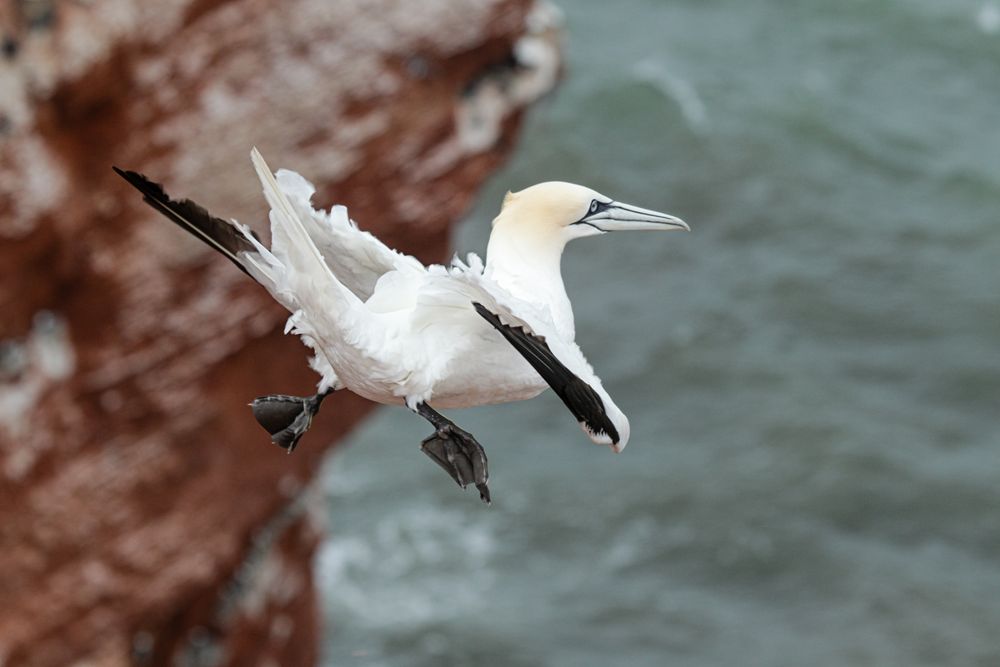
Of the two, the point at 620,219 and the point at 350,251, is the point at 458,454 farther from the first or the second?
the point at 620,219

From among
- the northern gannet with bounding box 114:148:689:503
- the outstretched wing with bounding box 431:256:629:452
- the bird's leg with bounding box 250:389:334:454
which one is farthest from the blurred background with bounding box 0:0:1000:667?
the outstretched wing with bounding box 431:256:629:452

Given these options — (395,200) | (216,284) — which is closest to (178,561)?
(216,284)

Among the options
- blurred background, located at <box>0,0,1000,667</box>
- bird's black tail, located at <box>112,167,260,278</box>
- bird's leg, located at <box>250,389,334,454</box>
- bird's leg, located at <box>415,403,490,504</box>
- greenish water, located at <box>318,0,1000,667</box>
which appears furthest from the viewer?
greenish water, located at <box>318,0,1000,667</box>

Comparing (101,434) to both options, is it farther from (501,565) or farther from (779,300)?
(779,300)

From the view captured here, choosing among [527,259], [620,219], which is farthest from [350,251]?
[620,219]

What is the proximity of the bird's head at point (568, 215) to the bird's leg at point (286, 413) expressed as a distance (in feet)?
2.97

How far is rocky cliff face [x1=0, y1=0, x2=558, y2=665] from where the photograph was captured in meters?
10.3

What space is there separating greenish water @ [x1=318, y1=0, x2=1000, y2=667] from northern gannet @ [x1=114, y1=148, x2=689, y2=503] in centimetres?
1346

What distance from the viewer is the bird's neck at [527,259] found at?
5.67 meters

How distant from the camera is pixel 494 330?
5.52 metres

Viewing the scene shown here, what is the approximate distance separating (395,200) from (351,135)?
74cm

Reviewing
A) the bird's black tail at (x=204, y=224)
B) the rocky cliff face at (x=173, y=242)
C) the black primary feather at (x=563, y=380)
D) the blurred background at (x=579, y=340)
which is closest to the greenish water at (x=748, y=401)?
the blurred background at (x=579, y=340)

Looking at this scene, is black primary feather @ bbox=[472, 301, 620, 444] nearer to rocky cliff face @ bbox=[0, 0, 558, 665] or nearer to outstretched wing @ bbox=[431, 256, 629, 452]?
outstretched wing @ bbox=[431, 256, 629, 452]

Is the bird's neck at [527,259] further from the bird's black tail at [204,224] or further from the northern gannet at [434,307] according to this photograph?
the bird's black tail at [204,224]
